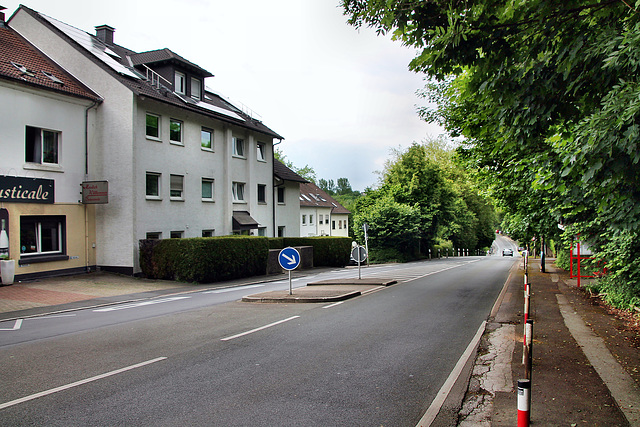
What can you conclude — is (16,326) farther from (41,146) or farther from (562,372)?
(41,146)

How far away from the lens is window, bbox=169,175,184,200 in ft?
81.4

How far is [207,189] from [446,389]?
24049 millimetres

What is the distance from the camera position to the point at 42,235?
1962 centimetres

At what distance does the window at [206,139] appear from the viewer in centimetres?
2738

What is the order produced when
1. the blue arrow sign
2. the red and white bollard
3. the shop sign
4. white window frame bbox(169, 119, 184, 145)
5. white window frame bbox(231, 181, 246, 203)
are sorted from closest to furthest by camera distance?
the red and white bollard < the blue arrow sign < the shop sign < white window frame bbox(169, 119, 184, 145) < white window frame bbox(231, 181, 246, 203)

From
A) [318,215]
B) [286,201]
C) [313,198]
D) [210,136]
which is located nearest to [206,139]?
[210,136]

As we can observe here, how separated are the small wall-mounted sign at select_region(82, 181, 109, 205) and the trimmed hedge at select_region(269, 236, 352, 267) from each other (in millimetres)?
13043

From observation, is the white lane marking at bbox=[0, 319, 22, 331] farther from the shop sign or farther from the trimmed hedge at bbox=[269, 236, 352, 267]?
the trimmed hedge at bbox=[269, 236, 352, 267]

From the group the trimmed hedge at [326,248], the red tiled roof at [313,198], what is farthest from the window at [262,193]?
the red tiled roof at [313,198]

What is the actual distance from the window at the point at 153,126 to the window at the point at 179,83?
4.08m

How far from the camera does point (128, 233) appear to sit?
21625mm

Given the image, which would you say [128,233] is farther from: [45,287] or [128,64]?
[128,64]

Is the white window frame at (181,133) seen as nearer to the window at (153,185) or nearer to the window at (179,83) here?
the window at (153,185)

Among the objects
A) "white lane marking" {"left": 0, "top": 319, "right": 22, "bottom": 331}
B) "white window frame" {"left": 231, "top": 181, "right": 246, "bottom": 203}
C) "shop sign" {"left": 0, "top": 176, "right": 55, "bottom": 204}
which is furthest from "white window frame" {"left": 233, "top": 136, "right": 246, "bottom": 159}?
"white lane marking" {"left": 0, "top": 319, "right": 22, "bottom": 331}
